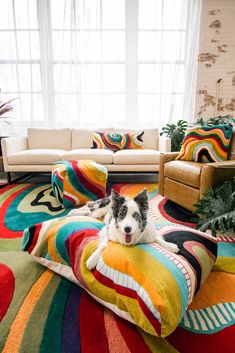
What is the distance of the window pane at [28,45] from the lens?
3955mm

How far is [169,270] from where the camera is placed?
3.10ft

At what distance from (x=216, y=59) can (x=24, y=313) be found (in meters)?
4.56

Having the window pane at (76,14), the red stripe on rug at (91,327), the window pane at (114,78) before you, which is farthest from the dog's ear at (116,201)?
the window pane at (76,14)

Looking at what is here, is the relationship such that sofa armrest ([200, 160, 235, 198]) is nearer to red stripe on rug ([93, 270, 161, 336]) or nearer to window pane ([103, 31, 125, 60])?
red stripe on rug ([93, 270, 161, 336])

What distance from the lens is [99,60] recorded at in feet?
13.3

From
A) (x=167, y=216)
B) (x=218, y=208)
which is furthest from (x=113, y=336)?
(x=167, y=216)

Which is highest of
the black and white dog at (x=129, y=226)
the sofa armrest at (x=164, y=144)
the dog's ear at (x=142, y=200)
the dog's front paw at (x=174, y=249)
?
the sofa armrest at (x=164, y=144)

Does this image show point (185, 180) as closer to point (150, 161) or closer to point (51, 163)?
point (150, 161)

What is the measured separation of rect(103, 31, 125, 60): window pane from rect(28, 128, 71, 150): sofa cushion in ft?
5.46

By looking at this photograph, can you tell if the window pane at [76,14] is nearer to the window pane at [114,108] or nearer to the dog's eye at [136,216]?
the window pane at [114,108]

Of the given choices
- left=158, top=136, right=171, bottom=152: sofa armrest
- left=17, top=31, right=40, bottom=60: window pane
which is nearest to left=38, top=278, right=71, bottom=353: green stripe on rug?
left=158, top=136, right=171, bottom=152: sofa armrest

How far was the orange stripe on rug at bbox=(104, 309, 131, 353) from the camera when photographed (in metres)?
0.89

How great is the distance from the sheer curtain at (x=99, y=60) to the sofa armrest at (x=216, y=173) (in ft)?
7.98

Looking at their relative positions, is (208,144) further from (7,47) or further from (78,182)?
(7,47)
